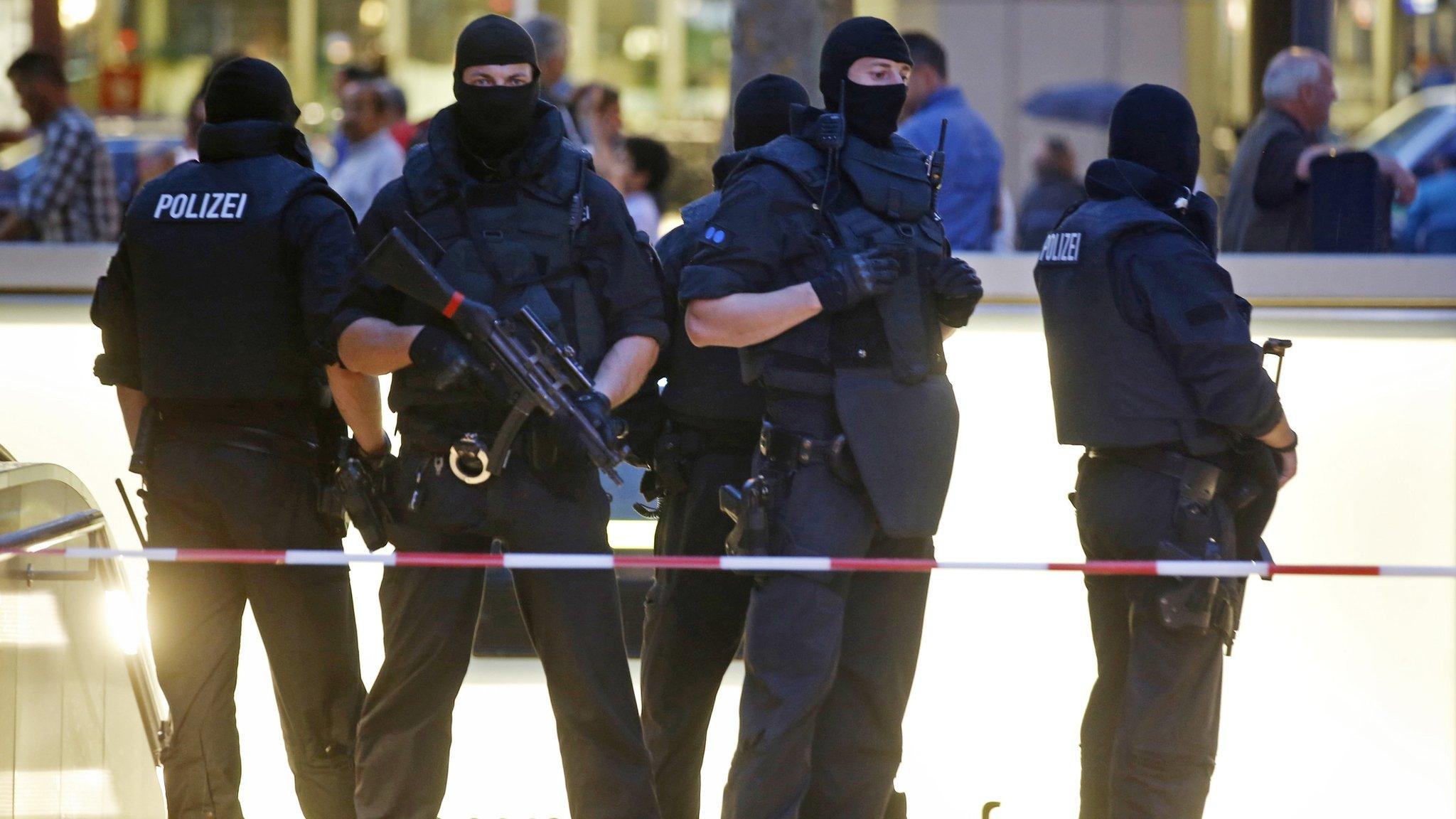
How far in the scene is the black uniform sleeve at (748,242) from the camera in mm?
3725

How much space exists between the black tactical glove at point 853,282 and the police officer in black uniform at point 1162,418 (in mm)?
555

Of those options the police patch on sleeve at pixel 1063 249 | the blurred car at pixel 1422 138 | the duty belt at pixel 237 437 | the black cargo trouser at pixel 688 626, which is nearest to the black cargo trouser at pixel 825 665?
the black cargo trouser at pixel 688 626

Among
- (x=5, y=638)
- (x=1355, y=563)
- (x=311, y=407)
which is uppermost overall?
(x=311, y=407)

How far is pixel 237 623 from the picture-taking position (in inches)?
159

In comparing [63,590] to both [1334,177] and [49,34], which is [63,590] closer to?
[1334,177]

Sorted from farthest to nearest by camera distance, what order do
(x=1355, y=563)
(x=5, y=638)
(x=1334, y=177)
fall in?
(x=1334, y=177), (x=1355, y=563), (x=5, y=638)

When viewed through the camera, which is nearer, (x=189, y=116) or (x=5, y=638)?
(x=5, y=638)

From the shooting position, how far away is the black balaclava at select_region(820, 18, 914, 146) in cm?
376

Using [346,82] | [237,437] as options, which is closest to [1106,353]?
[237,437]

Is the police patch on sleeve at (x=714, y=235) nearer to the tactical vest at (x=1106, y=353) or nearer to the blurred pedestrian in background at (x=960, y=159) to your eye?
the tactical vest at (x=1106, y=353)

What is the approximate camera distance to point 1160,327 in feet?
12.5

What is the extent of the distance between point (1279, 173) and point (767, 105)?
121 inches

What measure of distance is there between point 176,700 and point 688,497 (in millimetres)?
1270

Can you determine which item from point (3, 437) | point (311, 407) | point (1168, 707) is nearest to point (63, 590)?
point (311, 407)
